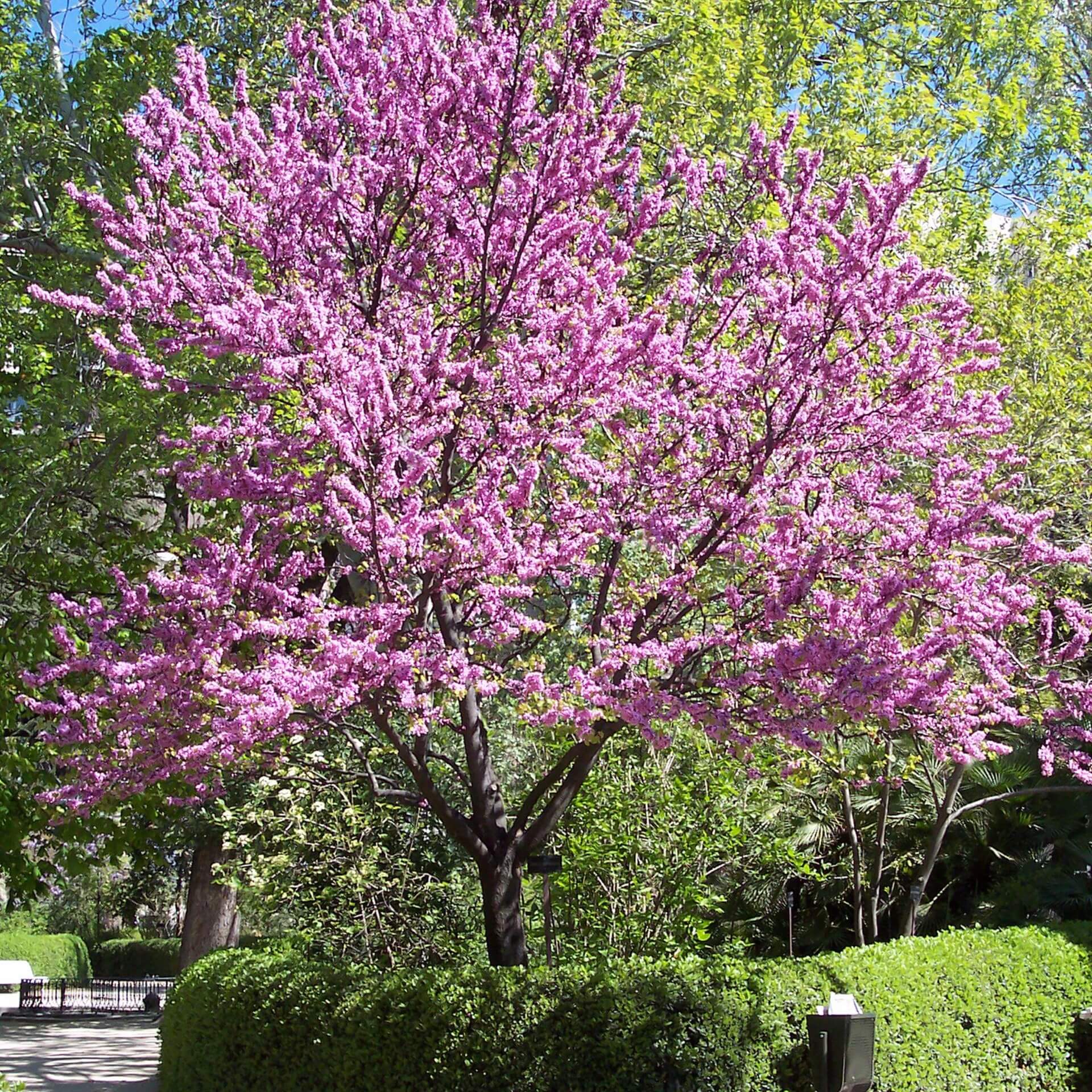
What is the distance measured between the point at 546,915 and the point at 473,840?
82.7 inches

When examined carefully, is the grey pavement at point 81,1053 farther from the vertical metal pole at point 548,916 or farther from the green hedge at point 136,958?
the green hedge at point 136,958

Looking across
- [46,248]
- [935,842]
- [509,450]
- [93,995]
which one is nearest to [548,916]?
[935,842]

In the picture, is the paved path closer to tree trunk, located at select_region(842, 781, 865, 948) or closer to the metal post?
tree trunk, located at select_region(842, 781, 865, 948)

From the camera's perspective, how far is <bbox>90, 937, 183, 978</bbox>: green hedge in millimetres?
30312

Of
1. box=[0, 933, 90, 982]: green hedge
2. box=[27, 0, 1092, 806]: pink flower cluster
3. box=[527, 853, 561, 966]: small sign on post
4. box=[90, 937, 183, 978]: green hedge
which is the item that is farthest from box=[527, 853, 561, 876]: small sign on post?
box=[90, 937, 183, 978]: green hedge

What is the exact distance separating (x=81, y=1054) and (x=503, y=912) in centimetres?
872

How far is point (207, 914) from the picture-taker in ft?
48.7

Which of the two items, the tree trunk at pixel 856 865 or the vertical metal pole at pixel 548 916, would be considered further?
the tree trunk at pixel 856 865

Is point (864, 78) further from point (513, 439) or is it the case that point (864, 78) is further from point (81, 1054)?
point (81, 1054)

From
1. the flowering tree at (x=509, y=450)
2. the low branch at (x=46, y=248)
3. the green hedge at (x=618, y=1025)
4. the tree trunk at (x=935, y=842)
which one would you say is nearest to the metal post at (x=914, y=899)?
the tree trunk at (x=935, y=842)

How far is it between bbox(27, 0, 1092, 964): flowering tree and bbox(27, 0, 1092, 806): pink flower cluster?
29 millimetres

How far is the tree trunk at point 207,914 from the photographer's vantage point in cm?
1467

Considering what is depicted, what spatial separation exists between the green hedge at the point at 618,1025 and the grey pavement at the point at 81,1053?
7.38 feet

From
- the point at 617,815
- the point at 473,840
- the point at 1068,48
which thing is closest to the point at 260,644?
the point at 473,840
